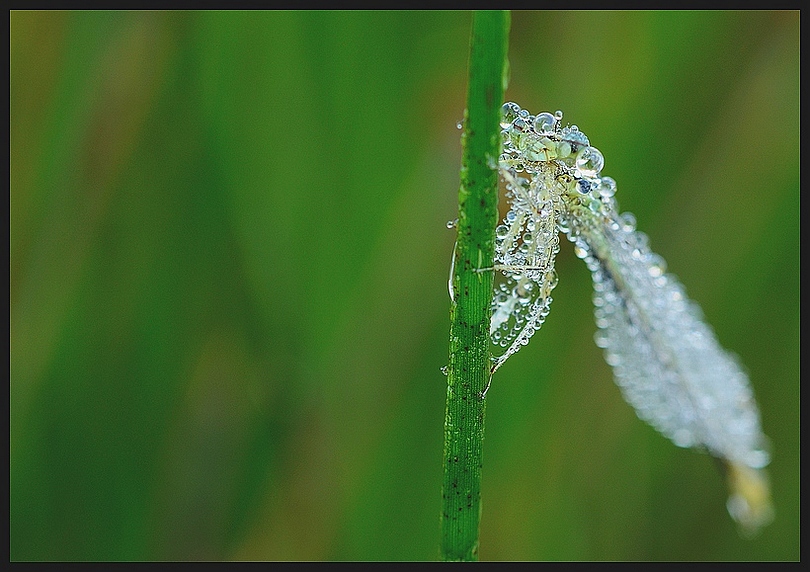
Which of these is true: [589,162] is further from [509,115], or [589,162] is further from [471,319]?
[471,319]

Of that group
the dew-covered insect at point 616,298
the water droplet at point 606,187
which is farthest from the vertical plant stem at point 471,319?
the water droplet at point 606,187

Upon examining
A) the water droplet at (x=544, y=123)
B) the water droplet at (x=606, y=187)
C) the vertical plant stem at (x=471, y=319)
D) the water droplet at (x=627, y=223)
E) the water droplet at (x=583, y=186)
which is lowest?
the vertical plant stem at (x=471, y=319)

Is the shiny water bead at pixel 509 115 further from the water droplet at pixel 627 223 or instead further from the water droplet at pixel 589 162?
the water droplet at pixel 627 223

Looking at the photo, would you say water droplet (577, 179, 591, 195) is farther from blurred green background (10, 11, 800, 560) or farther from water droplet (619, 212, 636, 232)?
blurred green background (10, 11, 800, 560)

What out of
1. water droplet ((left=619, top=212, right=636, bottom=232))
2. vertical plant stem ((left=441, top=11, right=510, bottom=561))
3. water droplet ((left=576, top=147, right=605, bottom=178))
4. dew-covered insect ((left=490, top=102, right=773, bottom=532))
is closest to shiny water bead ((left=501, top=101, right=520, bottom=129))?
dew-covered insect ((left=490, top=102, right=773, bottom=532))

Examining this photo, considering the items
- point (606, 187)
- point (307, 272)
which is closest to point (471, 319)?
point (606, 187)
